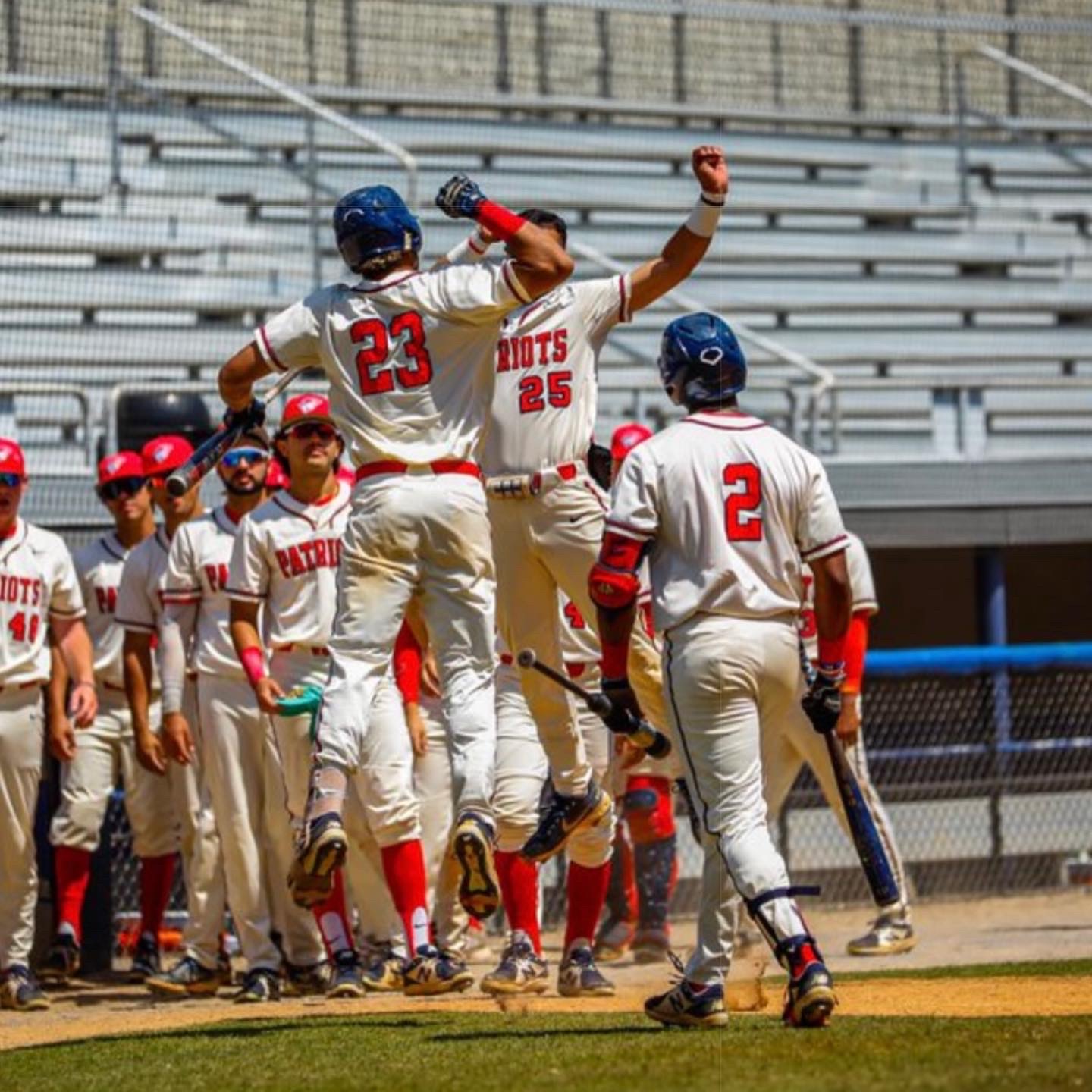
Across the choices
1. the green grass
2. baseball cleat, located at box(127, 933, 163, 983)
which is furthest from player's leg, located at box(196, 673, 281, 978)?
the green grass

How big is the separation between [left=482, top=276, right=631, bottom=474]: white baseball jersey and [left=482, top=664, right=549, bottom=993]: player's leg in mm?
867

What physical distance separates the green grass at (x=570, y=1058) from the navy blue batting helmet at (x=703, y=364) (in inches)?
69.2

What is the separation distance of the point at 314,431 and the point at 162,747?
158cm

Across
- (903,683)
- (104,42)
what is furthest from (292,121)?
(903,683)

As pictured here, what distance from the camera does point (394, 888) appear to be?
7.55 m

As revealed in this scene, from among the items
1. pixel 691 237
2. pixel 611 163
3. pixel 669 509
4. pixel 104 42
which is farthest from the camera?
pixel 611 163

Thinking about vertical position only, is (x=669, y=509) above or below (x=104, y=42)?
below

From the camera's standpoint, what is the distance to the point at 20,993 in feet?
28.1

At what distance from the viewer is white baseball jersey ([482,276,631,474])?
727 cm

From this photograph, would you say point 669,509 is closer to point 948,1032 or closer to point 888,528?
point 948,1032

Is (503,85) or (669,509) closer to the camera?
(669,509)

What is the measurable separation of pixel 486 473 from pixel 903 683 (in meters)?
5.38

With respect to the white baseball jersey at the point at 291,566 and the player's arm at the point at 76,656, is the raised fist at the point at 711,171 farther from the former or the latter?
the player's arm at the point at 76,656

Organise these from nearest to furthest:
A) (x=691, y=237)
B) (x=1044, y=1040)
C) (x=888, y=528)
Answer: (x=1044, y=1040) → (x=691, y=237) → (x=888, y=528)
